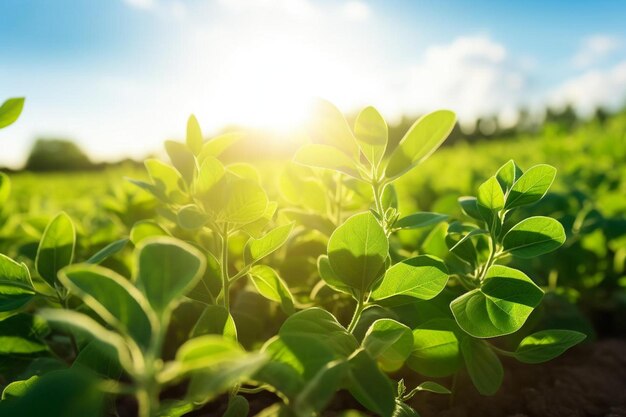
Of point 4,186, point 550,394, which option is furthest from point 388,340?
point 4,186

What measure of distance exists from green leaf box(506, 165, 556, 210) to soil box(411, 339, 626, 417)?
52cm

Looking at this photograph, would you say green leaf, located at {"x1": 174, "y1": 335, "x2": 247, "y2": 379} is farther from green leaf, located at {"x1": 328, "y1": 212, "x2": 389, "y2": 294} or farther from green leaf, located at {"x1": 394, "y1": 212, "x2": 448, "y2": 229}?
green leaf, located at {"x1": 394, "y1": 212, "x2": 448, "y2": 229}

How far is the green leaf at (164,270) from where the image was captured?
557mm

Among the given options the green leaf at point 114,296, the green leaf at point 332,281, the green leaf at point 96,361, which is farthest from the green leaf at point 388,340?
the green leaf at point 96,361

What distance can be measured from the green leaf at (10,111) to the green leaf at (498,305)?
0.88 meters

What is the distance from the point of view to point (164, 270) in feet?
1.86

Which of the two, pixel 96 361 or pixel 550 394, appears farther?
pixel 550 394

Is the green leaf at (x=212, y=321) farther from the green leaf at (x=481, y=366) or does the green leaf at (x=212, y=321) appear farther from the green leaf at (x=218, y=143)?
the green leaf at (x=481, y=366)

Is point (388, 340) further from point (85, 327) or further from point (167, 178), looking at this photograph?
point (167, 178)

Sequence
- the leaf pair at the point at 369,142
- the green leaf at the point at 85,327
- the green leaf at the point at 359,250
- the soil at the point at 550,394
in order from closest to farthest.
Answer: the green leaf at the point at 85,327
the green leaf at the point at 359,250
the leaf pair at the point at 369,142
the soil at the point at 550,394

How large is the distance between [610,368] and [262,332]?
1058mm

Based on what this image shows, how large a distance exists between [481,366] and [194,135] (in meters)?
0.71

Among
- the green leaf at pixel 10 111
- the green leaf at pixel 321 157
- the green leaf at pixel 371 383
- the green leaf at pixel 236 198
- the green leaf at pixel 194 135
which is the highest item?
the green leaf at pixel 10 111

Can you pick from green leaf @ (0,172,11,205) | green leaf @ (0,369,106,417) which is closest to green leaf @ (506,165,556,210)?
green leaf @ (0,369,106,417)
